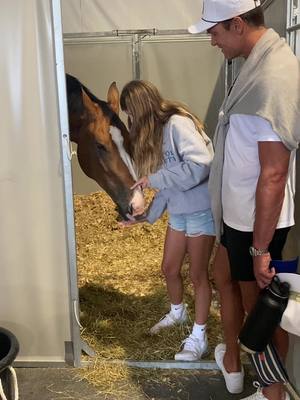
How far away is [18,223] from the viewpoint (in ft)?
7.37

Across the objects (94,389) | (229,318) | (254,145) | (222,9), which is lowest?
(94,389)

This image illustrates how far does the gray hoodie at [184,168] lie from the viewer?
2156 millimetres

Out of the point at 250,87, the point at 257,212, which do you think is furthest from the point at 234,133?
the point at 257,212

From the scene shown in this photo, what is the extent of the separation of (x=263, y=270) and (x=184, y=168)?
686 millimetres

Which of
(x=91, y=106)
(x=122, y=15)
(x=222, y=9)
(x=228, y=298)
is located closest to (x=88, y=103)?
(x=91, y=106)

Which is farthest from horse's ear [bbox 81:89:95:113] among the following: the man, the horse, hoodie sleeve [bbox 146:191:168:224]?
the man

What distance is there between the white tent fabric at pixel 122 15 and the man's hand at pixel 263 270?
3197 millimetres

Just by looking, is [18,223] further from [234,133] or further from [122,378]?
[234,133]

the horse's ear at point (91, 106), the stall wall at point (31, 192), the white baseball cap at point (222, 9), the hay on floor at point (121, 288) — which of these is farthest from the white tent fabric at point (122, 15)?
the white baseball cap at point (222, 9)

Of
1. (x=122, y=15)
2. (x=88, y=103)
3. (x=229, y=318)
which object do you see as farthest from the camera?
(x=122, y=15)

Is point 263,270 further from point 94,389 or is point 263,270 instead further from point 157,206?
point 94,389

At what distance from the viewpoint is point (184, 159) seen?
2.19 metres

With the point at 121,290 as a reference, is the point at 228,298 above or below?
above

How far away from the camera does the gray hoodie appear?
7.07 ft
